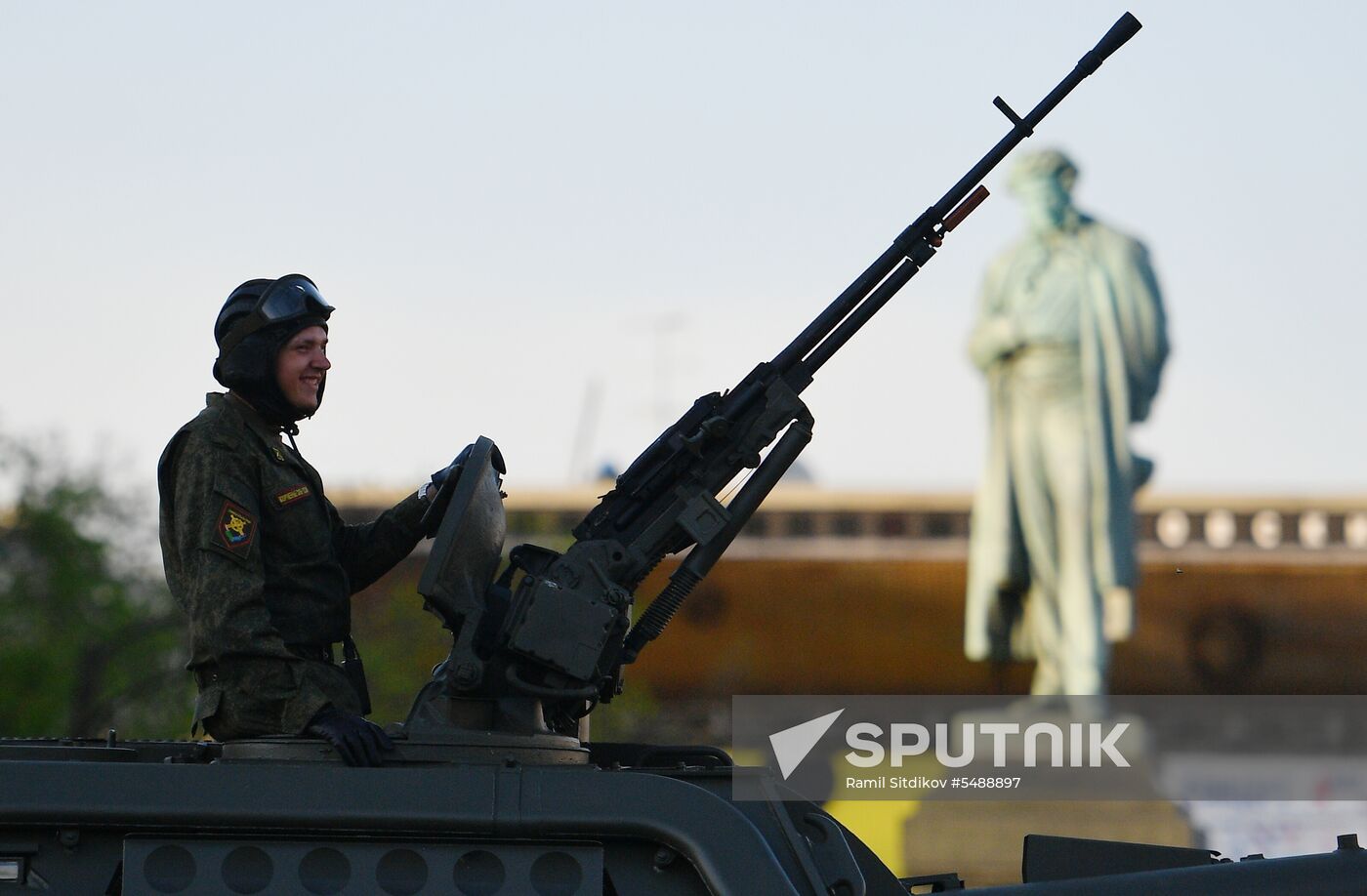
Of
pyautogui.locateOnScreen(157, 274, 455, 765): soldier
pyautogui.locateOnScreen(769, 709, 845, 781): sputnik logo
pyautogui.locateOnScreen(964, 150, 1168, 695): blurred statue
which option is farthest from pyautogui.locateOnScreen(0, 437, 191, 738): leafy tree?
pyautogui.locateOnScreen(157, 274, 455, 765): soldier

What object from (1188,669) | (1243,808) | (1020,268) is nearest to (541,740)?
(1020,268)

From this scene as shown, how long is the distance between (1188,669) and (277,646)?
4189cm

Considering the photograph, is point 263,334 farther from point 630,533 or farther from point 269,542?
point 630,533

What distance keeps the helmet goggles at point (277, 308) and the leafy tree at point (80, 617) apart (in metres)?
22.8

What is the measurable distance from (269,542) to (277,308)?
27.2 inches

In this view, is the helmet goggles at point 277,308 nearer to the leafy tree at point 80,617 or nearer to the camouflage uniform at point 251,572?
the camouflage uniform at point 251,572

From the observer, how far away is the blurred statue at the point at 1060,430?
28.0 meters

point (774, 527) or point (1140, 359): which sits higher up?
point (774, 527)

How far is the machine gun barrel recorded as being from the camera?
6.58 m

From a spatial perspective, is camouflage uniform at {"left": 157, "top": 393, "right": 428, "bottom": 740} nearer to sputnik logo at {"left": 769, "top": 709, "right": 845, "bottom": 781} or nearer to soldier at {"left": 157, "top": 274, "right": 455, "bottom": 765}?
soldier at {"left": 157, "top": 274, "right": 455, "bottom": 765}

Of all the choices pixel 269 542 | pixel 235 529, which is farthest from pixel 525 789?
pixel 269 542

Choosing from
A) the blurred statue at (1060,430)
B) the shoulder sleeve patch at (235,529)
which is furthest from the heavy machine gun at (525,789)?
the blurred statue at (1060,430)

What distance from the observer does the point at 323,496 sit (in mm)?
6312

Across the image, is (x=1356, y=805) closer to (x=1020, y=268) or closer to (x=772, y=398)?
(x=1020, y=268)
